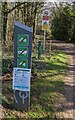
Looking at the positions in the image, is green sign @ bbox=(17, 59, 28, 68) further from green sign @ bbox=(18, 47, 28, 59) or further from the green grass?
the green grass

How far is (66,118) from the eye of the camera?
254 inches

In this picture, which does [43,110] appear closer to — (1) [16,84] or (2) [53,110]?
(2) [53,110]

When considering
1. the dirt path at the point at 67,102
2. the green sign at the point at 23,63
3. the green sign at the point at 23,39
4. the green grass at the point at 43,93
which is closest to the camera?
the green sign at the point at 23,39

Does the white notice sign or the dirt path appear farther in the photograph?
the dirt path

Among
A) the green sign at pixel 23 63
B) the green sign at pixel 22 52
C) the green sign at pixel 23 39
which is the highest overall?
the green sign at pixel 23 39

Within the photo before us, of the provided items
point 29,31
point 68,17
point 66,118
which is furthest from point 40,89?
point 68,17

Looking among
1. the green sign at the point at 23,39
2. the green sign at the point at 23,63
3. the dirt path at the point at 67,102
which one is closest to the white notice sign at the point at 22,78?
the green sign at the point at 23,63

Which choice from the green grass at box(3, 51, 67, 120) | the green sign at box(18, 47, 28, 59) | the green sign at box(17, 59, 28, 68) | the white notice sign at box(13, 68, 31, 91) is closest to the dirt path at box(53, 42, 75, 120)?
the green grass at box(3, 51, 67, 120)

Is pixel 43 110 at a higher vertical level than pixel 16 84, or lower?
lower

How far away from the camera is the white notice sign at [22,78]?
6.27m

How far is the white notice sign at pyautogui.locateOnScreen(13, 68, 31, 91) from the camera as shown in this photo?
627 cm

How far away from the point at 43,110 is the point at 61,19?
80.6 feet

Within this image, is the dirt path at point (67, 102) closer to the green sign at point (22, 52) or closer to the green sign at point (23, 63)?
the green sign at point (23, 63)

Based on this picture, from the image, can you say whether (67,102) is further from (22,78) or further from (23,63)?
(23,63)
